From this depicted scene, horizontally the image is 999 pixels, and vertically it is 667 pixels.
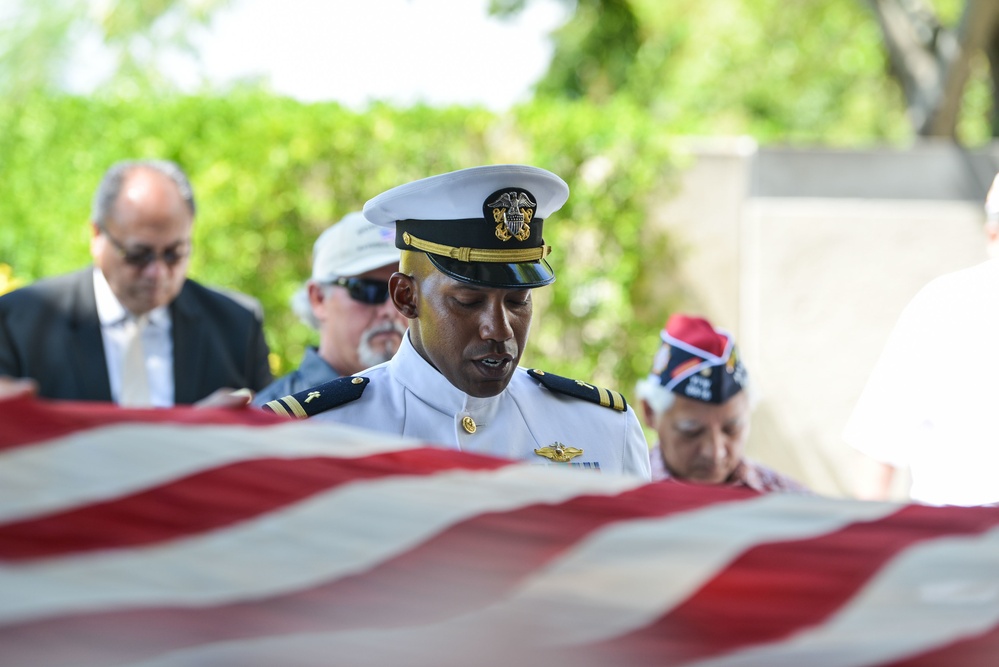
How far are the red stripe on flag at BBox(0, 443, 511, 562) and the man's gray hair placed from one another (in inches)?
110

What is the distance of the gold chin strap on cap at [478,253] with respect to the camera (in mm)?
2576

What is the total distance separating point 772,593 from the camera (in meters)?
1.70

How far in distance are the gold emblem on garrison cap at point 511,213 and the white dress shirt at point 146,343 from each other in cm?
208

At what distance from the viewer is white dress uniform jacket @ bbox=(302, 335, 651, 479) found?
2.66 metres

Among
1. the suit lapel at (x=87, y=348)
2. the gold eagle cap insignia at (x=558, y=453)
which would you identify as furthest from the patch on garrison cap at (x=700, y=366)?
the suit lapel at (x=87, y=348)

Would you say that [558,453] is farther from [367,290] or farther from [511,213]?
[367,290]

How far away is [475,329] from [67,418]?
946 millimetres

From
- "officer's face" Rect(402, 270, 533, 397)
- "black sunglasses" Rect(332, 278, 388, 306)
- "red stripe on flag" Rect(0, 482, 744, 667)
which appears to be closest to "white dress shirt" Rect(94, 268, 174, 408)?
"black sunglasses" Rect(332, 278, 388, 306)

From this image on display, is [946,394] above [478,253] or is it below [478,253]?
below

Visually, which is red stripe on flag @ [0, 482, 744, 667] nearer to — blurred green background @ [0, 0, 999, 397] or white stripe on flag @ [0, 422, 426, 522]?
white stripe on flag @ [0, 422, 426, 522]

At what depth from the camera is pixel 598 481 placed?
1.93 m

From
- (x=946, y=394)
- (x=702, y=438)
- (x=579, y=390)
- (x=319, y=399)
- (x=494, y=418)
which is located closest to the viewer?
(x=319, y=399)

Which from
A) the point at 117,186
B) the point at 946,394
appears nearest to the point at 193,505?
the point at 946,394

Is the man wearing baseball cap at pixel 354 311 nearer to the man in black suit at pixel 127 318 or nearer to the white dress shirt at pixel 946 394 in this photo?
the man in black suit at pixel 127 318
